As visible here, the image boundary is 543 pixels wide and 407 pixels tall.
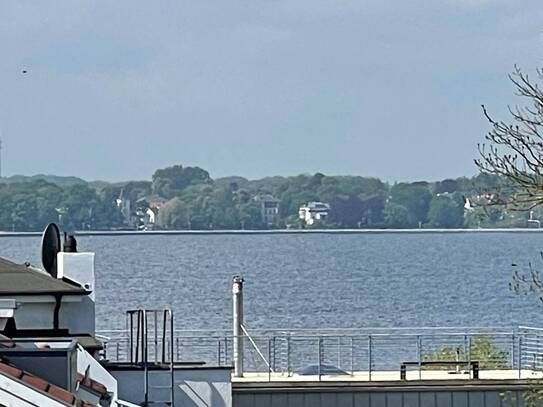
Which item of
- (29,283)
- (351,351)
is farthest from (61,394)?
Result: (351,351)

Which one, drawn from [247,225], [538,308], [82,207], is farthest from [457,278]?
[247,225]

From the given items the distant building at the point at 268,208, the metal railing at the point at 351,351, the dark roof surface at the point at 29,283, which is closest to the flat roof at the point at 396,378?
the metal railing at the point at 351,351

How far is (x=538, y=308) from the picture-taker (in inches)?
2778

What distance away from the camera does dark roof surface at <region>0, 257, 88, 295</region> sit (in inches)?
771

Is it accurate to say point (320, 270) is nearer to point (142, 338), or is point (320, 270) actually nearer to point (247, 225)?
point (247, 225)

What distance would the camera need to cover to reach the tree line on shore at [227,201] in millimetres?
136625

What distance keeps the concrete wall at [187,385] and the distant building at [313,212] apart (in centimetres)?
13514

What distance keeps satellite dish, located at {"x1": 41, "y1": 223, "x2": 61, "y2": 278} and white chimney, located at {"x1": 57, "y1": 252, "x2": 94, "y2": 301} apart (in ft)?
4.63

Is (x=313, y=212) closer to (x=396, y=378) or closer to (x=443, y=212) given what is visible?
(x=443, y=212)

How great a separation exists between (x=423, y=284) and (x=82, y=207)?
51264 mm

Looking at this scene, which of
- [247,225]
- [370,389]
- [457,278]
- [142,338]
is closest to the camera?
[142,338]

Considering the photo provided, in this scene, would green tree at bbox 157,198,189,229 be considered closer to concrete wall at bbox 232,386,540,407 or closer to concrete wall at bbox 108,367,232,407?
concrete wall at bbox 232,386,540,407

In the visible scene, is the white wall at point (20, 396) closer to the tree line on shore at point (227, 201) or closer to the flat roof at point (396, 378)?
the flat roof at point (396, 378)

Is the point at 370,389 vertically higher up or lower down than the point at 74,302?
lower down
